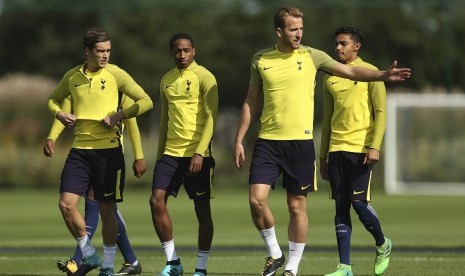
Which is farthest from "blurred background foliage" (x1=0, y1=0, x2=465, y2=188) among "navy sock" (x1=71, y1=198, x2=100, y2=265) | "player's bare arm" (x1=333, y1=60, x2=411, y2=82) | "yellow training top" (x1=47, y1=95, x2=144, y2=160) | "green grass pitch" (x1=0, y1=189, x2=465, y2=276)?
"player's bare arm" (x1=333, y1=60, x2=411, y2=82)

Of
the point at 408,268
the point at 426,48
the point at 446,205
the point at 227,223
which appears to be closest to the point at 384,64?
the point at 426,48

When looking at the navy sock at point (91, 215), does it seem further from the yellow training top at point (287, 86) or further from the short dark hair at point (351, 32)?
the short dark hair at point (351, 32)

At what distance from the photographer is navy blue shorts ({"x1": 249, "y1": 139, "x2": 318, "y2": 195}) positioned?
11234 millimetres

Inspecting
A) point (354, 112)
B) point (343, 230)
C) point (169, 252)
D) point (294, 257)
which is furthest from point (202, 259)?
point (354, 112)

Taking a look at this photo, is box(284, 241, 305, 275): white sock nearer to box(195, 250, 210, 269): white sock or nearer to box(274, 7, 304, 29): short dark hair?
box(195, 250, 210, 269): white sock

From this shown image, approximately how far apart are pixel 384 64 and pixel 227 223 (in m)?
27.2

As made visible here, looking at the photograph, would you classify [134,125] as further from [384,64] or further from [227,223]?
[384,64]

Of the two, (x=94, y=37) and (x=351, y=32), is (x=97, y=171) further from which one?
(x=351, y=32)

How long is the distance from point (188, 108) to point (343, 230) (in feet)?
5.73

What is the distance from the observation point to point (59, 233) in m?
19.7

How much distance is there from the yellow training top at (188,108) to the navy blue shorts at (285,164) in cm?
57

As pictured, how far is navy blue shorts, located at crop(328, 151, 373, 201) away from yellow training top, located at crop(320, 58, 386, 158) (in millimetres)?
69

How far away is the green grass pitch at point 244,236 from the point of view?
13320 mm

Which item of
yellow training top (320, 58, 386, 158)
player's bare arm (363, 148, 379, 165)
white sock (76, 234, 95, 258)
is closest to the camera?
white sock (76, 234, 95, 258)
